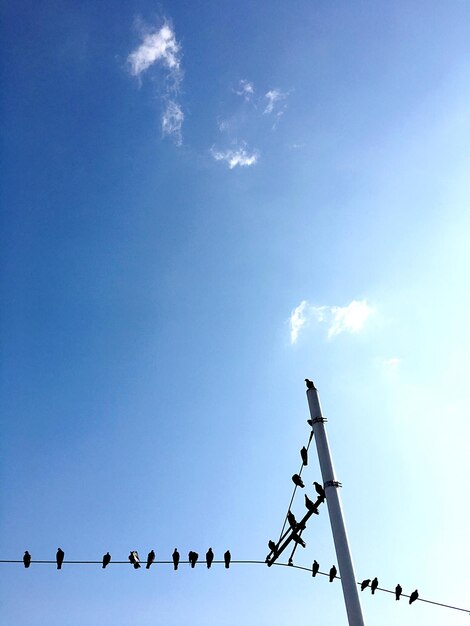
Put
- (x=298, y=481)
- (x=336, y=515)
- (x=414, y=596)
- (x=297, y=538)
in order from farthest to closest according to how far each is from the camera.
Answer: (x=414, y=596) → (x=298, y=481) → (x=297, y=538) → (x=336, y=515)

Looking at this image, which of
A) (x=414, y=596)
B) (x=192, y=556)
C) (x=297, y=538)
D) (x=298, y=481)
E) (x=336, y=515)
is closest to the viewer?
(x=336, y=515)

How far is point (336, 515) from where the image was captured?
6.82 meters

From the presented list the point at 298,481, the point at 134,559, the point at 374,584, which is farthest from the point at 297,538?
the point at 374,584

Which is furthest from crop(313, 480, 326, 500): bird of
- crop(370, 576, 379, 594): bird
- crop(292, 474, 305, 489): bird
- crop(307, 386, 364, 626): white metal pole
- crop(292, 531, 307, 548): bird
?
crop(370, 576, 379, 594): bird

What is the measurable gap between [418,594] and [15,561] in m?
16.2

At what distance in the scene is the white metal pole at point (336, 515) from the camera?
20.2ft

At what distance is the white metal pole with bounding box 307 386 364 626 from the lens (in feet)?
20.2

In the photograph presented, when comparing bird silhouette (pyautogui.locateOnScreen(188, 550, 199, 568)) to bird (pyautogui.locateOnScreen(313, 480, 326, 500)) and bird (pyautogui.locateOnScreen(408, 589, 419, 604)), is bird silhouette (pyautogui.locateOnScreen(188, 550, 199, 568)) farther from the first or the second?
bird (pyautogui.locateOnScreen(408, 589, 419, 604))

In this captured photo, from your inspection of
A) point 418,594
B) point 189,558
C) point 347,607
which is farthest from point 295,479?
point 418,594

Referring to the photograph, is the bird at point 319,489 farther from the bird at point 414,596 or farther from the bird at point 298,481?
the bird at point 414,596

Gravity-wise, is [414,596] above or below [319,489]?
below

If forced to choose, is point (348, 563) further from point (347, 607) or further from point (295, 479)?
point (295, 479)

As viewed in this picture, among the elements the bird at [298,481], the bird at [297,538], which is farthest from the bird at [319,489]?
the bird at [298,481]

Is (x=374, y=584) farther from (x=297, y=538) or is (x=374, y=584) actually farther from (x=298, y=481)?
(x=297, y=538)
